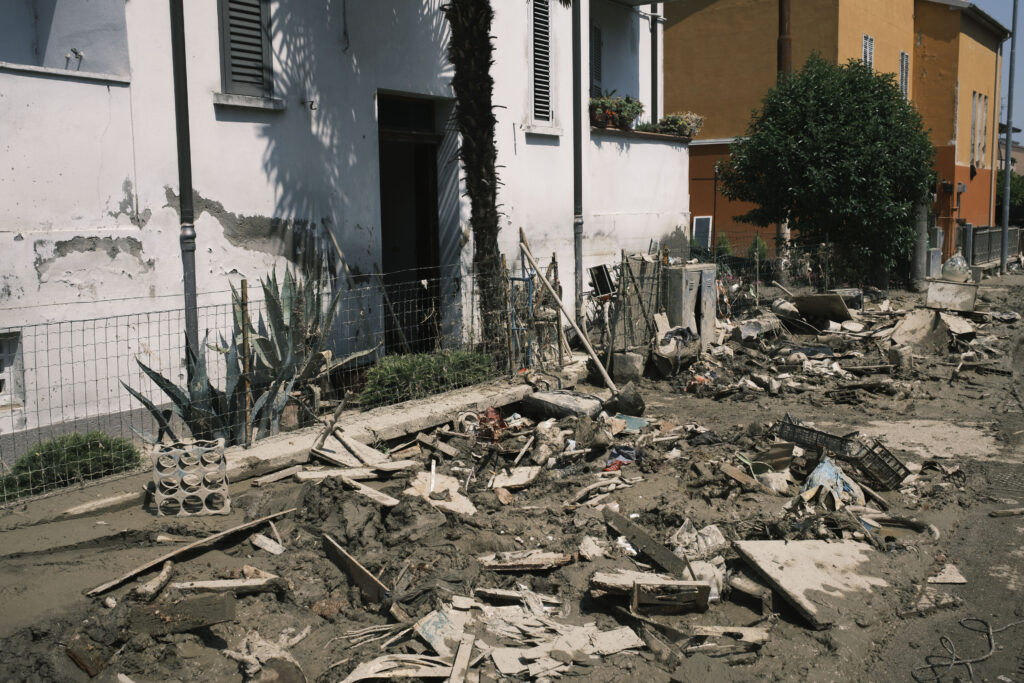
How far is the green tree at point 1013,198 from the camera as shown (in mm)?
41875

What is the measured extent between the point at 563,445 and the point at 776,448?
208cm

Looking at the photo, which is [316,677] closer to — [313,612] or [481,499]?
[313,612]

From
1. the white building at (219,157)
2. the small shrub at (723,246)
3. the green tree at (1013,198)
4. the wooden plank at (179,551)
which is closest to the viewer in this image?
the wooden plank at (179,551)

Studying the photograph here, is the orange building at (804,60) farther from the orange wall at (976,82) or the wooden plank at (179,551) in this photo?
the wooden plank at (179,551)

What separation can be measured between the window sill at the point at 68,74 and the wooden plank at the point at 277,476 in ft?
13.8

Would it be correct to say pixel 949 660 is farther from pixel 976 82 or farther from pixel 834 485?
pixel 976 82

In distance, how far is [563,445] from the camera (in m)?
9.08

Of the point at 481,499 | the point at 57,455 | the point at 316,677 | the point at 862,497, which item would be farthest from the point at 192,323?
the point at 862,497

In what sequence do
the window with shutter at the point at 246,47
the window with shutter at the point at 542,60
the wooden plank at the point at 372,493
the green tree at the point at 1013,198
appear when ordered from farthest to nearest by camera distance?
1. the green tree at the point at 1013,198
2. the window with shutter at the point at 542,60
3. the window with shutter at the point at 246,47
4. the wooden plank at the point at 372,493

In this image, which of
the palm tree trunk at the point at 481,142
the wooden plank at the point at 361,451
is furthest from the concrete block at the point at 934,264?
the wooden plank at the point at 361,451

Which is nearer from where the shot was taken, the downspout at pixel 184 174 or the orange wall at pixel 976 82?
the downspout at pixel 184 174

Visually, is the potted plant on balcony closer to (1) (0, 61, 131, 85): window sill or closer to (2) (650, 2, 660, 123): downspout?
(2) (650, 2, 660, 123): downspout

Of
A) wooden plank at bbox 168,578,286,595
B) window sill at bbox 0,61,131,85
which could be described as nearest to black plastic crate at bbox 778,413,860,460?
wooden plank at bbox 168,578,286,595

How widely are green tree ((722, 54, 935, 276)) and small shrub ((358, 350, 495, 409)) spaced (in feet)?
35.9
